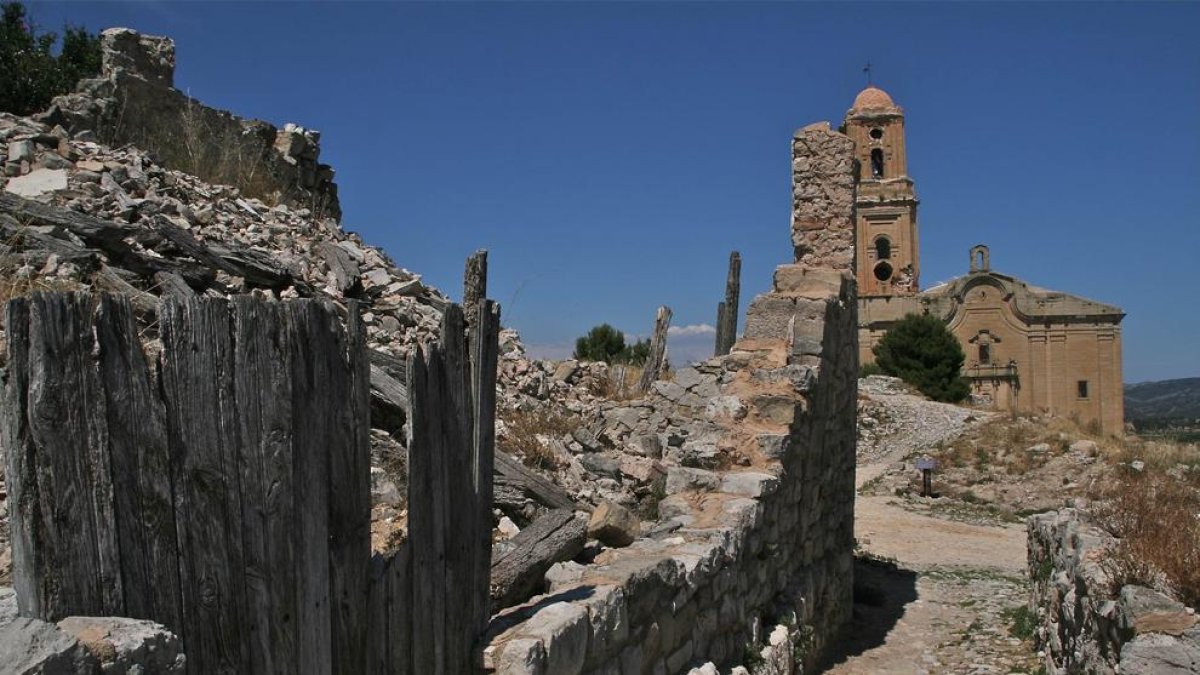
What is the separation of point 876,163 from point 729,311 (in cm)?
4650

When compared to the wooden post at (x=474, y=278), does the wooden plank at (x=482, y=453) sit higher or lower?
lower

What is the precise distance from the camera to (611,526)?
4.79 meters

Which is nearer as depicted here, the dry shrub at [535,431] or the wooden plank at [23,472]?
the wooden plank at [23,472]

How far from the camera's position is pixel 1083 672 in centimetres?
556

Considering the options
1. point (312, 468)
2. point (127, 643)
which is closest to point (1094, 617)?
point (312, 468)

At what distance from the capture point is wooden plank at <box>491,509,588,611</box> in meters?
3.75

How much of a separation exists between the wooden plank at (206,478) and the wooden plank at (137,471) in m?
0.04

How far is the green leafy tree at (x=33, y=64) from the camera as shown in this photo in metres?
13.3

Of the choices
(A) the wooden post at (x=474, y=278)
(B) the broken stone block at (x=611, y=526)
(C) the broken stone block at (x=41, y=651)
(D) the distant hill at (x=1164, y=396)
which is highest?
(A) the wooden post at (x=474, y=278)

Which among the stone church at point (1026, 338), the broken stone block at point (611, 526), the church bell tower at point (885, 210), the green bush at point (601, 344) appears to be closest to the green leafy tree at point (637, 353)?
the green bush at point (601, 344)

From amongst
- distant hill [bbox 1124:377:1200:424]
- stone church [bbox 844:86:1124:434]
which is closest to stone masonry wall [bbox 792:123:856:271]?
stone church [bbox 844:86:1124:434]

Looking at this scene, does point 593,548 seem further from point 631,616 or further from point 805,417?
point 805,417

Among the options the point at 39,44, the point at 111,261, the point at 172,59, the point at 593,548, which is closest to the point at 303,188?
the point at 172,59

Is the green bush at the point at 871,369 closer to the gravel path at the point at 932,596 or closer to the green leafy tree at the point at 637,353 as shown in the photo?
the green leafy tree at the point at 637,353
